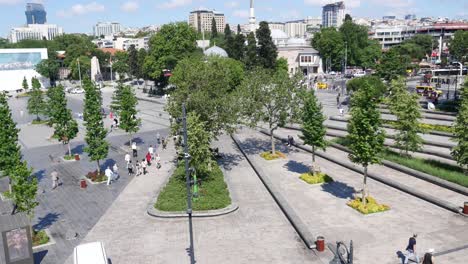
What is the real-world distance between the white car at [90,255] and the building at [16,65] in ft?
311

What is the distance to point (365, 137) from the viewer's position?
69.1ft

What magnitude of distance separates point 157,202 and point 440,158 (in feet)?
65.5

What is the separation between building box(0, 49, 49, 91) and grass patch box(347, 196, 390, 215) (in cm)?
9651

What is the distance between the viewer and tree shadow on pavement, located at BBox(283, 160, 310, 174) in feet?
95.9

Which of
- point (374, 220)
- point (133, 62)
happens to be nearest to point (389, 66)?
point (374, 220)

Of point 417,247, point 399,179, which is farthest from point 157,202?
point 399,179

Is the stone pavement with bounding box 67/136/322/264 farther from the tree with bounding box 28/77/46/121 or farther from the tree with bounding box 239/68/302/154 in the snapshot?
the tree with bounding box 28/77/46/121

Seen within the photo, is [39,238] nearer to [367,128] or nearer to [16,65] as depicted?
[367,128]

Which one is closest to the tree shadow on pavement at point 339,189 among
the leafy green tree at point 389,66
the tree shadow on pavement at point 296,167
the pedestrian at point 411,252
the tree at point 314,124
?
the tree at point 314,124

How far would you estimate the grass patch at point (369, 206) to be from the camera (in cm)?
2112

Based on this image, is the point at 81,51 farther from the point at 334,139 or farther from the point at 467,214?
the point at 467,214

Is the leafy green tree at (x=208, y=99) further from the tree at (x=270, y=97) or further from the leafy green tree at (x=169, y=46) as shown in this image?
the leafy green tree at (x=169, y=46)

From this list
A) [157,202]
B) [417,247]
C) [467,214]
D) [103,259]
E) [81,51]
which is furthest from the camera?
[81,51]

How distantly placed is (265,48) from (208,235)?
6894 centimetres
